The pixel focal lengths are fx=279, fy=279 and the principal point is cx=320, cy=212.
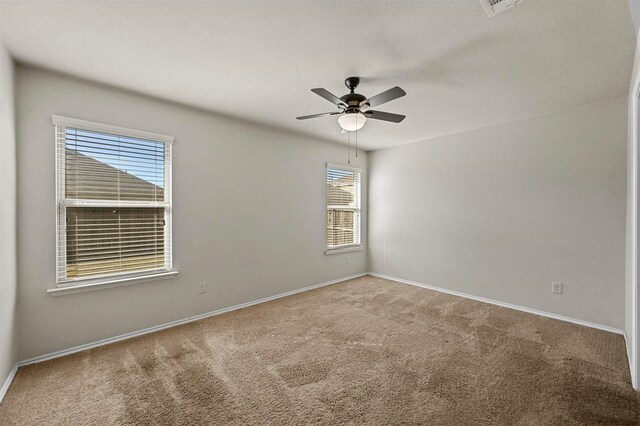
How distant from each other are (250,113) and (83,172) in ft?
6.08

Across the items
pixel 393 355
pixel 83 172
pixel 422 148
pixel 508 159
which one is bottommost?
pixel 393 355

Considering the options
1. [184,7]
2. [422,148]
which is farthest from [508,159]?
[184,7]

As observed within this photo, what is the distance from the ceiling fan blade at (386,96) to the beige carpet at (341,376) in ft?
7.42

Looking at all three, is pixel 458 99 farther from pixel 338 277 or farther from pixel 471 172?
pixel 338 277

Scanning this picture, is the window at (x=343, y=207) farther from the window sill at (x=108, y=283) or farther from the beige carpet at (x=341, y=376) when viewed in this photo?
the window sill at (x=108, y=283)

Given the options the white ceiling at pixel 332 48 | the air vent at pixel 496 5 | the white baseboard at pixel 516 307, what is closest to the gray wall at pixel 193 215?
the white ceiling at pixel 332 48

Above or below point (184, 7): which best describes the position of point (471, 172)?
below

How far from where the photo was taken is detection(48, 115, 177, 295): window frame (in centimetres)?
253

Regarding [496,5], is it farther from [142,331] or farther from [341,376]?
[142,331]

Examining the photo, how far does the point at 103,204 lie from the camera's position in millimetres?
2748

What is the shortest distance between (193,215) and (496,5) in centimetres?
333

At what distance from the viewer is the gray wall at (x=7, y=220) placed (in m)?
2.01

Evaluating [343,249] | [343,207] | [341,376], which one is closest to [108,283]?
[341,376]

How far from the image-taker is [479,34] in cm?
196
